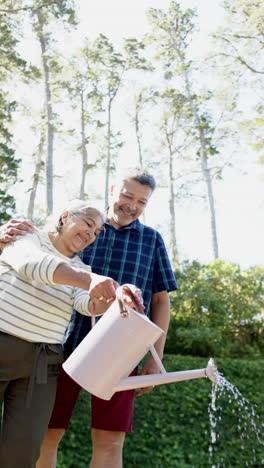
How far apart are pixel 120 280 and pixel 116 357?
74 centimetres

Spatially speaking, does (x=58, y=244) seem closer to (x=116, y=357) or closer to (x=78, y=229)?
(x=78, y=229)

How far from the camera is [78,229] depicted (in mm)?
1761

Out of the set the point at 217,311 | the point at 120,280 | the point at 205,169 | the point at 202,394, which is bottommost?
the point at 202,394

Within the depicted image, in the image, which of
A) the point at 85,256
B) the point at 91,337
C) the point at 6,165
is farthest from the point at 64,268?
the point at 6,165

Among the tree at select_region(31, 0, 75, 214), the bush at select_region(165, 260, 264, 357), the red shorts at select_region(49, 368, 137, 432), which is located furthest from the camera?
the tree at select_region(31, 0, 75, 214)

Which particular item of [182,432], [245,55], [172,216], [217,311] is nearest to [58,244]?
[182,432]

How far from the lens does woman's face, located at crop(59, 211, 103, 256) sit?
1758 millimetres

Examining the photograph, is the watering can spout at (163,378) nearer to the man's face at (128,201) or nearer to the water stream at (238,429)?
the man's face at (128,201)

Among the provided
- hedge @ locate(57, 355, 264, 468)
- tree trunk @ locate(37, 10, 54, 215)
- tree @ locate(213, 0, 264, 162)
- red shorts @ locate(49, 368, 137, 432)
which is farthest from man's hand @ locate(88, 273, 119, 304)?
tree trunk @ locate(37, 10, 54, 215)

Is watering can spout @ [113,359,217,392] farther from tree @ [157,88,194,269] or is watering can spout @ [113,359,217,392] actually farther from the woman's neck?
tree @ [157,88,194,269]

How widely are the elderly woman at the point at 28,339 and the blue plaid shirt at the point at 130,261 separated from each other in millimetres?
448

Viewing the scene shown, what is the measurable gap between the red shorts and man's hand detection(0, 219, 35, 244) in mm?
695

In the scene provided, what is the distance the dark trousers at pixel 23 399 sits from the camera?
1.60 metres

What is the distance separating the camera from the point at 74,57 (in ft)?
54.4
